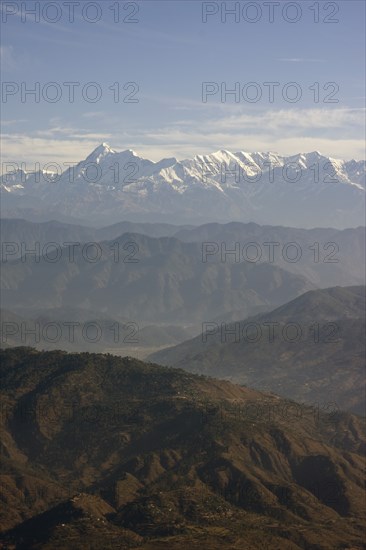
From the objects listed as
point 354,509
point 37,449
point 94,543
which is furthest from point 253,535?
point 37,449

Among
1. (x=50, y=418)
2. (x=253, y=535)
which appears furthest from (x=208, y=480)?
(x=50, y=418)

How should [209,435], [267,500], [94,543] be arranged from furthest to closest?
[209,435] → [267,500] → [94,543]

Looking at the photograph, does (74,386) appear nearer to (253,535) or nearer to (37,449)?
(37,449)

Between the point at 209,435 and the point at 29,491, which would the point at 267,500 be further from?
the point at 29,491

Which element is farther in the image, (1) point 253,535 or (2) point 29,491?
(2) point 29,491

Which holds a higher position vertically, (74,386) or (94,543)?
(74,386)

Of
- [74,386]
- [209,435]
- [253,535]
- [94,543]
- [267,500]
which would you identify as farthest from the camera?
[74,386]
